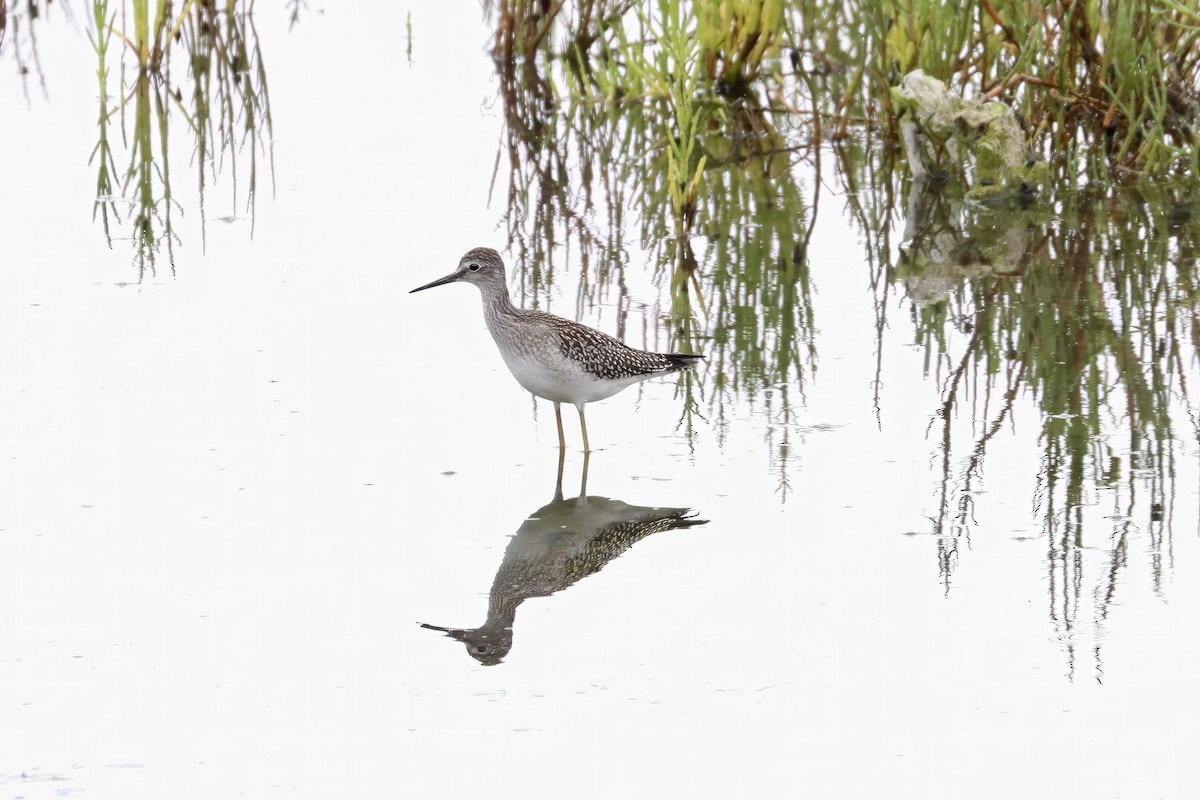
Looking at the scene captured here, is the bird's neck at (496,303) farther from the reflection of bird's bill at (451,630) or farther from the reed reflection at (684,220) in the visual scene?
the reflection of bird's bill at (451,630)

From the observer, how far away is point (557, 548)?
5.91m

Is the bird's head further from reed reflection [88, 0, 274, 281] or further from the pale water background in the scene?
reed reflection [88, 0, 274, 281]

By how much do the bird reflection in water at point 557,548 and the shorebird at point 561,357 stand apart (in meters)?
0.41

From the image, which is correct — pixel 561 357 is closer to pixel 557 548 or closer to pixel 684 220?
pixel 557 548

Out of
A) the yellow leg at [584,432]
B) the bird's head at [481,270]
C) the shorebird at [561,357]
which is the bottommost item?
the yellow leg at [584,432]

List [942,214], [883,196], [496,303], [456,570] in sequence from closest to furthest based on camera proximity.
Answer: [456,570] → [496,303] → [942,214] → [883,196]

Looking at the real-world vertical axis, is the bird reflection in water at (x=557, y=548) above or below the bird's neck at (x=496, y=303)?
below

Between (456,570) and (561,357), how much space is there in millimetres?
1355

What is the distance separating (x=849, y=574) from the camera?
18.2 feet

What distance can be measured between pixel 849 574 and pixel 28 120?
8.86m

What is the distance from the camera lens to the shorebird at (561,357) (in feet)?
22.1

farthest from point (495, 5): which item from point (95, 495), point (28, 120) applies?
point (95, 495)

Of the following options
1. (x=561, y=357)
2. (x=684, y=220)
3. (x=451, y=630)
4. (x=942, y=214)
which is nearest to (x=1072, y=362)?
(x=561, y=357)

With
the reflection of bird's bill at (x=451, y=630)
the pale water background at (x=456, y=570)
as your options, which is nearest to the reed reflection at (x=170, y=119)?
the pale water background at (x=456, y=570)
